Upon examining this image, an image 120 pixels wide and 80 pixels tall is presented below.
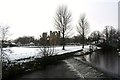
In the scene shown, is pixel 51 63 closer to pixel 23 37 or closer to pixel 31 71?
pixel 31 71

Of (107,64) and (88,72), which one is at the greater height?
(88,72)

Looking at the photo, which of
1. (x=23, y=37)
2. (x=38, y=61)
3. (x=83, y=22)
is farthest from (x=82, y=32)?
(x=23, y=37)

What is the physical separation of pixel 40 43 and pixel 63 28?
77.7ft

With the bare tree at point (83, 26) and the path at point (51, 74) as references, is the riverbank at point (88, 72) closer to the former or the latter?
the path at point (51, 74)

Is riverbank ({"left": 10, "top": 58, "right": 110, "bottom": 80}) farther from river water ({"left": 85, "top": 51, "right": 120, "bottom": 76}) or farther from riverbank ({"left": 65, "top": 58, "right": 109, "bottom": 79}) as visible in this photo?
river water ({"left": 85, "top": 51, "right": 120, "bottom": 76})

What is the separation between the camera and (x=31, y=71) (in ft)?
63.7

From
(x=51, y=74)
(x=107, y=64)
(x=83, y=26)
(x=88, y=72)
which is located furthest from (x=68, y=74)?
(x=83, y=26)

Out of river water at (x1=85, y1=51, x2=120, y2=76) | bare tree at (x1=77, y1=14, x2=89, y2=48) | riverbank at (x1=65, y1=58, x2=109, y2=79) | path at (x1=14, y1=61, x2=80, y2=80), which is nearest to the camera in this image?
riverbank at (x1=65, y1=58, x2=109, y2=79)

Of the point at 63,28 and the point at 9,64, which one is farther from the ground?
the point at 63,28

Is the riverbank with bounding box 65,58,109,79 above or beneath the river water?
above

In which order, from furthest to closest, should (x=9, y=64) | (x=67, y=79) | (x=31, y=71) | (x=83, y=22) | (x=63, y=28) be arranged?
(x=83, y=22), (x=63, y=28), (x=31, y=71), (x=9, y=64), (x=67, y=79)

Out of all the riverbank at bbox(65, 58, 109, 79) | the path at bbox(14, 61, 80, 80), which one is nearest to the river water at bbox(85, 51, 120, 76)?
the riverbank at bbox(65, 58, 109, 79)

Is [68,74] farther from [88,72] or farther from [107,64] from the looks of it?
[107,64]

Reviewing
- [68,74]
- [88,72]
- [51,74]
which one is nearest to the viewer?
[88,72]
